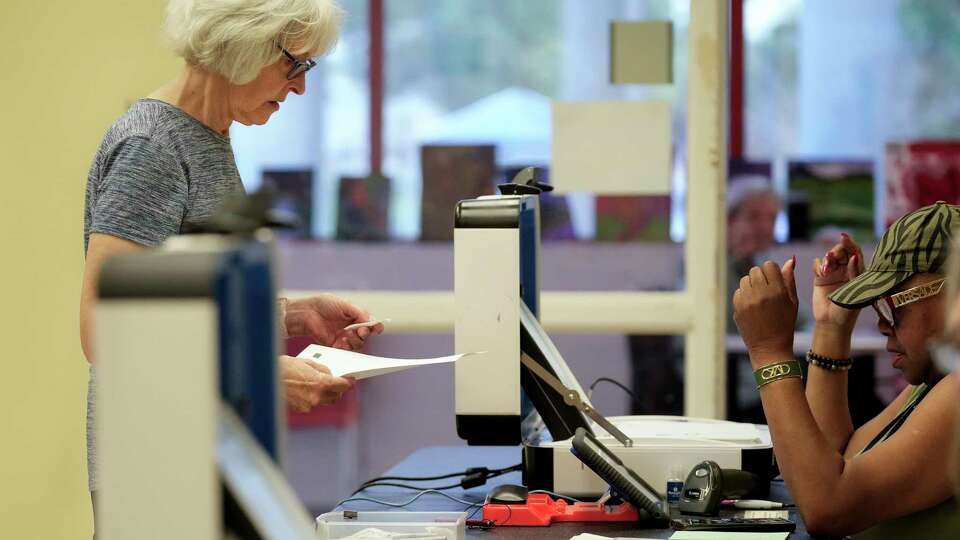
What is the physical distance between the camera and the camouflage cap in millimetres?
1667

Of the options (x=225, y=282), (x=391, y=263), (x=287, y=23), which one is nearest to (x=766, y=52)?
(x=391, y=263)

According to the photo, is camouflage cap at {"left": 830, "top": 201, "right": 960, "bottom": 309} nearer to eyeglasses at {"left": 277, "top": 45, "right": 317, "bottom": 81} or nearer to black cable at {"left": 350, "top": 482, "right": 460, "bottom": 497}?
black cable at {"left": 350, "top": 482, "right": 460, "bottom": 497}

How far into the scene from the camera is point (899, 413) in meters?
1.74

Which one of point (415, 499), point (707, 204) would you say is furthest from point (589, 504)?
point (707, 204)

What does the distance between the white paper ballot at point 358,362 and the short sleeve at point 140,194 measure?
0.99 feet

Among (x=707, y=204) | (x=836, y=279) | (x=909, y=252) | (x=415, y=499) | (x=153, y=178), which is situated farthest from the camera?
(x=707, y=204)

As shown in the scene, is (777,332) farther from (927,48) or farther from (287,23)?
(927,48)

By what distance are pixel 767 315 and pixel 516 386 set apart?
403 millimetres

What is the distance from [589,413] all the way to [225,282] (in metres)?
1.15

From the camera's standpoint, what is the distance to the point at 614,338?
352 centimetres

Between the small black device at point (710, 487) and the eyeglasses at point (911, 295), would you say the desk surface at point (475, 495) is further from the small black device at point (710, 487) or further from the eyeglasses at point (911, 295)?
the eyeglasses at point (911, 295)

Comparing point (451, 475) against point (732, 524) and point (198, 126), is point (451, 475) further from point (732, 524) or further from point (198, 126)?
point (198, 126)

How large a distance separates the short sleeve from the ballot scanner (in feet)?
1.47

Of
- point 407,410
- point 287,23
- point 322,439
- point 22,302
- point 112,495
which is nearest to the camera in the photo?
point 112,495
